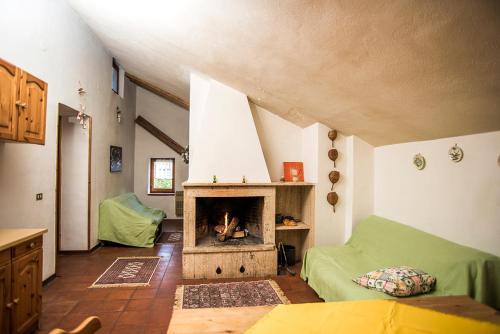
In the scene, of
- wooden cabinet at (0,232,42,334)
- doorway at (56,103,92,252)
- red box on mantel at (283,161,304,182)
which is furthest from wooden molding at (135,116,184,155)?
wooden cabinet at (0,232,42,334)

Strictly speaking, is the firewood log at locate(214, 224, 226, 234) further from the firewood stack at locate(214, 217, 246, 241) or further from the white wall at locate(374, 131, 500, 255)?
the white wall at locate(374, 131, 500, 255)

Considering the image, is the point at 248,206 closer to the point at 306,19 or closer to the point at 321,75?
the point at 321,75

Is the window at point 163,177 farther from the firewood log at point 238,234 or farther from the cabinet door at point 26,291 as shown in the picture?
the cabinet door at point 26,291

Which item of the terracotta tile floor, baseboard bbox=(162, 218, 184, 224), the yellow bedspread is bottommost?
the terracotta tile floor

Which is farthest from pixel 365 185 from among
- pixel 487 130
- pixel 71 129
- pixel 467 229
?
pixel 71 129

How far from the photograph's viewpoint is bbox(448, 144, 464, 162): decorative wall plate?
7.99 ft

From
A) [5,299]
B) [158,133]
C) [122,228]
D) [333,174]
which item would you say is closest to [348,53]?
[333,174]

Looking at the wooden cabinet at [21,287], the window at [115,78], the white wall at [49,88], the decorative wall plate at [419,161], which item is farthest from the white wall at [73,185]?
the decorative wall plate at [419,161]

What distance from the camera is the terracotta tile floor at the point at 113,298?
242cm

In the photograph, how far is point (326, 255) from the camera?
3086 mm

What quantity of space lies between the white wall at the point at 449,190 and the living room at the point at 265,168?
2 centimetres

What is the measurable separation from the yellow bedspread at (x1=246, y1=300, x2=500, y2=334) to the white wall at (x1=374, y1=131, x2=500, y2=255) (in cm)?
133

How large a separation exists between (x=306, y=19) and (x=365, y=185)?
255cm

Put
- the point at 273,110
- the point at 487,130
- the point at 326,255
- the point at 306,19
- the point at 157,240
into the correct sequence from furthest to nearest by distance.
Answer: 1. the point at 157,240
2. the point at 273,110
3. the point at 326,255
4. the point at 487,130
5. the point at 306,19
